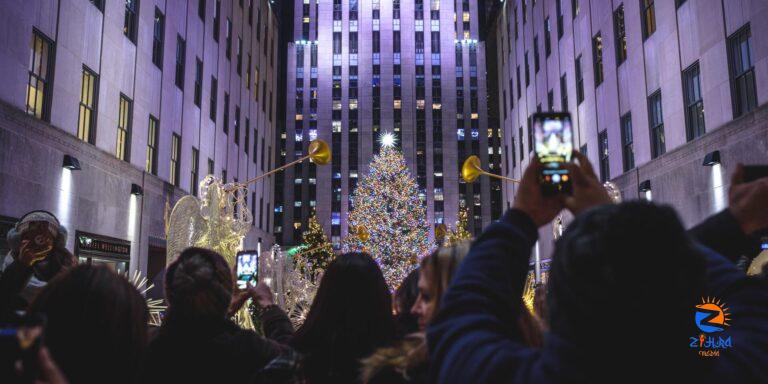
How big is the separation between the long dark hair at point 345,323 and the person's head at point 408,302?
47cm

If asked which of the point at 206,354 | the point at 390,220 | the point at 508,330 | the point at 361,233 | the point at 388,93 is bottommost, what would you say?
→ the point at 206,354

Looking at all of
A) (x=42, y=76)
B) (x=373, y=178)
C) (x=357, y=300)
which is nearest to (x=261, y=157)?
(x=373, y=178)

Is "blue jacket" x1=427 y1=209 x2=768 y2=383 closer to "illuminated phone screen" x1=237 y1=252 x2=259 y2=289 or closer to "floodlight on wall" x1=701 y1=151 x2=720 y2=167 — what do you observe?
"illuminated phone screen" x1=237 y1=252 x2=259 y2=289

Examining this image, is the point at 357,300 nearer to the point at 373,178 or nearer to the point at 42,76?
the point at 42,76

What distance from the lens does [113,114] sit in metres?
17.7

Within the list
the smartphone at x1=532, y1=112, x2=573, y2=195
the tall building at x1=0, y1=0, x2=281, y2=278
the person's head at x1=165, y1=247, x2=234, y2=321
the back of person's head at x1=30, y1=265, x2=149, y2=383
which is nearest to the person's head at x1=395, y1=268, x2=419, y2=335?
the person's head at x1=165, y1=247, x2=234, y2=321

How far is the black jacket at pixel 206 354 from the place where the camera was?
2.70 metres

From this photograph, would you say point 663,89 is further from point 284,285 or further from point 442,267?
point 442,267

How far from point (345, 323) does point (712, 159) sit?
14.7 meters

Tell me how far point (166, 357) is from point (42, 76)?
13.9 meters

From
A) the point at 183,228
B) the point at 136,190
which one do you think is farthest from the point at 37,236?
the point at 136,190

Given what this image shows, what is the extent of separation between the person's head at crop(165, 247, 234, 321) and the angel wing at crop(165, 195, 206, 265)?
6.16 metres

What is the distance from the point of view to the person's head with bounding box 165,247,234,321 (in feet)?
9.24

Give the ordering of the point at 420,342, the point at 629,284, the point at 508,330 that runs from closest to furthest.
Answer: the point at 629,284
the point at 508,330
the point at 420,342
